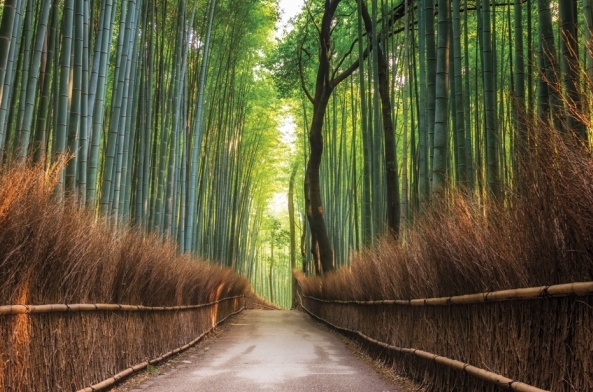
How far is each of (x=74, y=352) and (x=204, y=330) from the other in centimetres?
565

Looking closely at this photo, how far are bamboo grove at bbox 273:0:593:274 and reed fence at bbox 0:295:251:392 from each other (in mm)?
2461

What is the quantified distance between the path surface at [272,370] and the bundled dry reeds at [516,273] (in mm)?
592

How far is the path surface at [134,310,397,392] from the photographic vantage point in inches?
188

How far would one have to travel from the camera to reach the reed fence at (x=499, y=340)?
2.36 metres

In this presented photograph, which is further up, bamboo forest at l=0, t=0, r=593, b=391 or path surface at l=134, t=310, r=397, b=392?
bamboo forest at l=0, t=0, r=593, b=391

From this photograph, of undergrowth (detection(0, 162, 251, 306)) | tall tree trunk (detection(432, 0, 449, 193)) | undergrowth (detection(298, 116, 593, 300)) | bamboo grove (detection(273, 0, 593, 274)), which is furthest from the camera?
tall tree trunk (detection(432, 0, 449, 193))

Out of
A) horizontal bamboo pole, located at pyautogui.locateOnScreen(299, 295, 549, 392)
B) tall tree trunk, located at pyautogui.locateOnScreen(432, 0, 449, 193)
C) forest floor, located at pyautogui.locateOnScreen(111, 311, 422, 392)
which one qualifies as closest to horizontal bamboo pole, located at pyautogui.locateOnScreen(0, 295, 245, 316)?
forest floor, located at pyautogui.locateOnScreen(111, 311, 422, 392)

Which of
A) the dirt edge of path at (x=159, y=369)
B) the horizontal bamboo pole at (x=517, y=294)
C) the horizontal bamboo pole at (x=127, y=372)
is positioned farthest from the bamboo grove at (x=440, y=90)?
the dirt edge of path at (x=159, y=369)

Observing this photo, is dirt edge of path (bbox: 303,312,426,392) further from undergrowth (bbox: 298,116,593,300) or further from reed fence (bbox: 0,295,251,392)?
reed fence (bbox: 0,295,251,392)

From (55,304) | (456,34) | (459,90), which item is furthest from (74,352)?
(456,34)

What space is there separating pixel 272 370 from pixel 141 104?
4248 mm

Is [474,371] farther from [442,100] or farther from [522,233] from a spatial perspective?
[442,100]

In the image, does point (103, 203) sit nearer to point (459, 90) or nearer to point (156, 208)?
point (156, 208)

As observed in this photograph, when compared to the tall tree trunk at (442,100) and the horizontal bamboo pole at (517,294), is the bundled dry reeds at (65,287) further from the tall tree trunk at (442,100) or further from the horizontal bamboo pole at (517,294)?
the tall tree trunk at (442,100)
